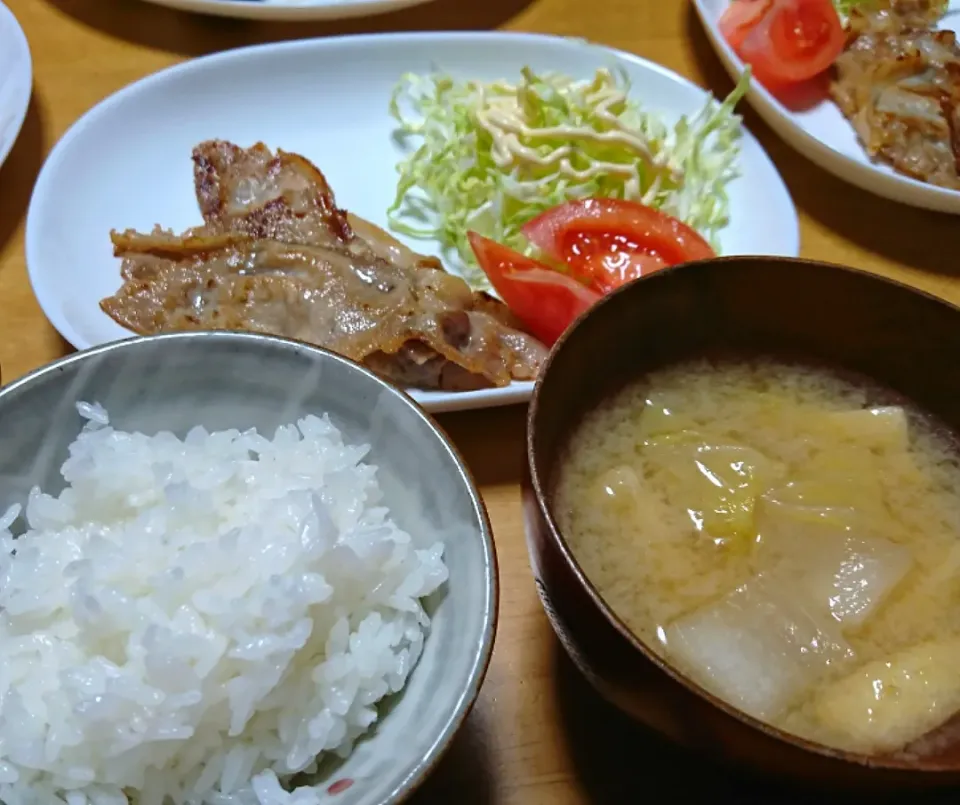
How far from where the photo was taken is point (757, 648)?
116cm

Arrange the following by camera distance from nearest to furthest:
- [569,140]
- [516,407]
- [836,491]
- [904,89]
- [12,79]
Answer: [836,491] < [516,407] < [12,79] < [569,140] < [904,89]

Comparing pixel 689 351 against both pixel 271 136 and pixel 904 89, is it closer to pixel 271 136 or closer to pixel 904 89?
pixel 271 136

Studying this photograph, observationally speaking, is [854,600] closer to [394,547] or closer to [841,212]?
[394,547]

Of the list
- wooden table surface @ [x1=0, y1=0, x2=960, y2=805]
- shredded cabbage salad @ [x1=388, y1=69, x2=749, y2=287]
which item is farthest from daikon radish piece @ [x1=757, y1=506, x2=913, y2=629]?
shredded cabbage salad @ [x1=388, y1=69, x2=749, y2=287]

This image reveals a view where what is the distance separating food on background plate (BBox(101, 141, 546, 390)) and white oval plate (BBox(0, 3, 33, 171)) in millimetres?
427

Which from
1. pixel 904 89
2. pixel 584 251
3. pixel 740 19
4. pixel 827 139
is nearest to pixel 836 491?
pixel 584 251

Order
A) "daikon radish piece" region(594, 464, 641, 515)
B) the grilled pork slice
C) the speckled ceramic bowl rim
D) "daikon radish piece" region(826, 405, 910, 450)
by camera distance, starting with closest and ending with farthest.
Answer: the speckled ceramic bowl rim < "daikon radish piece" region(594, 464, 641, 515) < "daikon radish piece" region(826, 405, 910, 450) < the grilled pork slice

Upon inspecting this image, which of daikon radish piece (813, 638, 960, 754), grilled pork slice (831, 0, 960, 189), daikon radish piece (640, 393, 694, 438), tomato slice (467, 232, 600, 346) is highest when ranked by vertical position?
grilled pork slice (831, 0, 960, 189)

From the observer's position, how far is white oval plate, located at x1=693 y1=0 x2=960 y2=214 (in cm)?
228

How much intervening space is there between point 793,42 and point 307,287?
5.18 ft

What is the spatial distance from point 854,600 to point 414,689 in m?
0.61

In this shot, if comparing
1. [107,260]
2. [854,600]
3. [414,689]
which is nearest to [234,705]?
[414,689]

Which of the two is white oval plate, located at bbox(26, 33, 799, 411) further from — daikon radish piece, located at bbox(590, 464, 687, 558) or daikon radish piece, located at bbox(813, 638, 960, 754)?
daikon radish piece, located at bbox(813, 638, 960, 754)

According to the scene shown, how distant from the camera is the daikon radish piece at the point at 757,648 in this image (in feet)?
3.73
